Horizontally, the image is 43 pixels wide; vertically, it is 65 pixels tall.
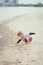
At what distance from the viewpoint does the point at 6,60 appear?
1.22 m

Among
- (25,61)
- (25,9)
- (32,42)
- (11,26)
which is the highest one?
(25,9)

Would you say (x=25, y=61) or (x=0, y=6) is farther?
(x=0, y=6)

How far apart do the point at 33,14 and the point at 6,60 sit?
16.2 inches

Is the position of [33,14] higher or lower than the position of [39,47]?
higher

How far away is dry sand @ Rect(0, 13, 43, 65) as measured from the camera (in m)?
1.22

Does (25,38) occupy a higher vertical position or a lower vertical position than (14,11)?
lower

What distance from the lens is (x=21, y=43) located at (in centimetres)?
126

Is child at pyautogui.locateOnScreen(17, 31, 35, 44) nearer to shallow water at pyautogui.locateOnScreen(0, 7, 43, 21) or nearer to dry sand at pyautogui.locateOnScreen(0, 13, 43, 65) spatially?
dry sand at pyautogui.locateOnScreen(0, 13, 43, 65)

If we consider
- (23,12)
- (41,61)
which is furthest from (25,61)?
(23,12)

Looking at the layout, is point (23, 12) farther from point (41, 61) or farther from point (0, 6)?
point (41, 61)

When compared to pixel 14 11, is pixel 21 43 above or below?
below

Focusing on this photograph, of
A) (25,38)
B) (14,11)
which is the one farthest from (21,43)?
(14,11)

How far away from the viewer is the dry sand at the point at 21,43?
1.22 m

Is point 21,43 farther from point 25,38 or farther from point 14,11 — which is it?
point 14,11
